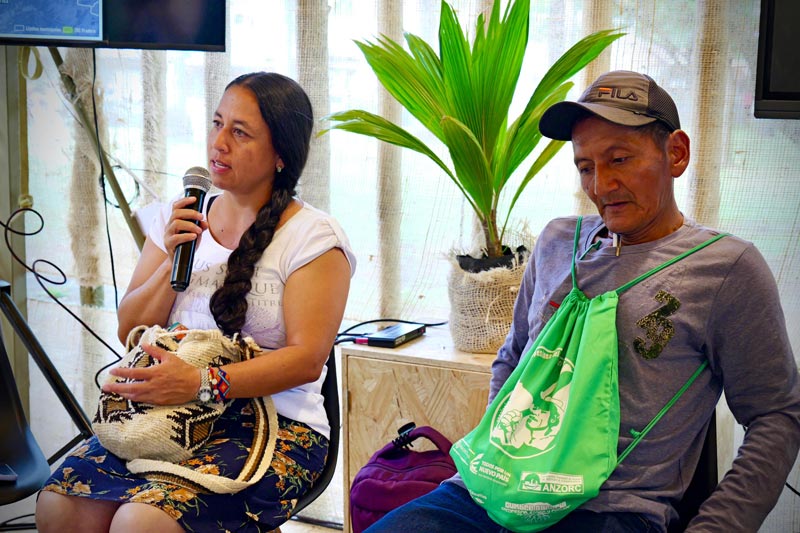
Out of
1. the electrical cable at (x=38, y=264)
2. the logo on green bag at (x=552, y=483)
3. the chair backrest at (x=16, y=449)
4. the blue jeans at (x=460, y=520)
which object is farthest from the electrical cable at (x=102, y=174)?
the logo on green bag at (x=552, y=483)

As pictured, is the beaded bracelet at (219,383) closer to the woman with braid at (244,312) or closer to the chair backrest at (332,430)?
the woman with braid at (244,312)

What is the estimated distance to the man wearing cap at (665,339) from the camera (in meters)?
1.35

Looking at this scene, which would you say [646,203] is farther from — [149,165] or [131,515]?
[149,165]

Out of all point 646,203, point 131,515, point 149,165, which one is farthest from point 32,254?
point 646,203

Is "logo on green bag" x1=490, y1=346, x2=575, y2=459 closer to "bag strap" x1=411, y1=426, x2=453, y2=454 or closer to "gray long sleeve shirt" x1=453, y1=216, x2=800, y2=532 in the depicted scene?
"gray long sleeve shirt" x1=453, y1=216, x2=800, y2=532

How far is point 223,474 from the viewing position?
5.51 ft

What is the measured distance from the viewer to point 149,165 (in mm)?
2812

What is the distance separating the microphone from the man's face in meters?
0.86

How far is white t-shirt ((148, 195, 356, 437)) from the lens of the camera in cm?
189

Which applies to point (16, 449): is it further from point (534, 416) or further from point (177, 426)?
point (534, 416)

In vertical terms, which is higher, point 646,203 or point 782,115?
point 782,115

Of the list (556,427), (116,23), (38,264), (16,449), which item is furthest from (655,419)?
(38,264)

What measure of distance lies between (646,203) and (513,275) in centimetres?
66

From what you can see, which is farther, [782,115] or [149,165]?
[149,165]
